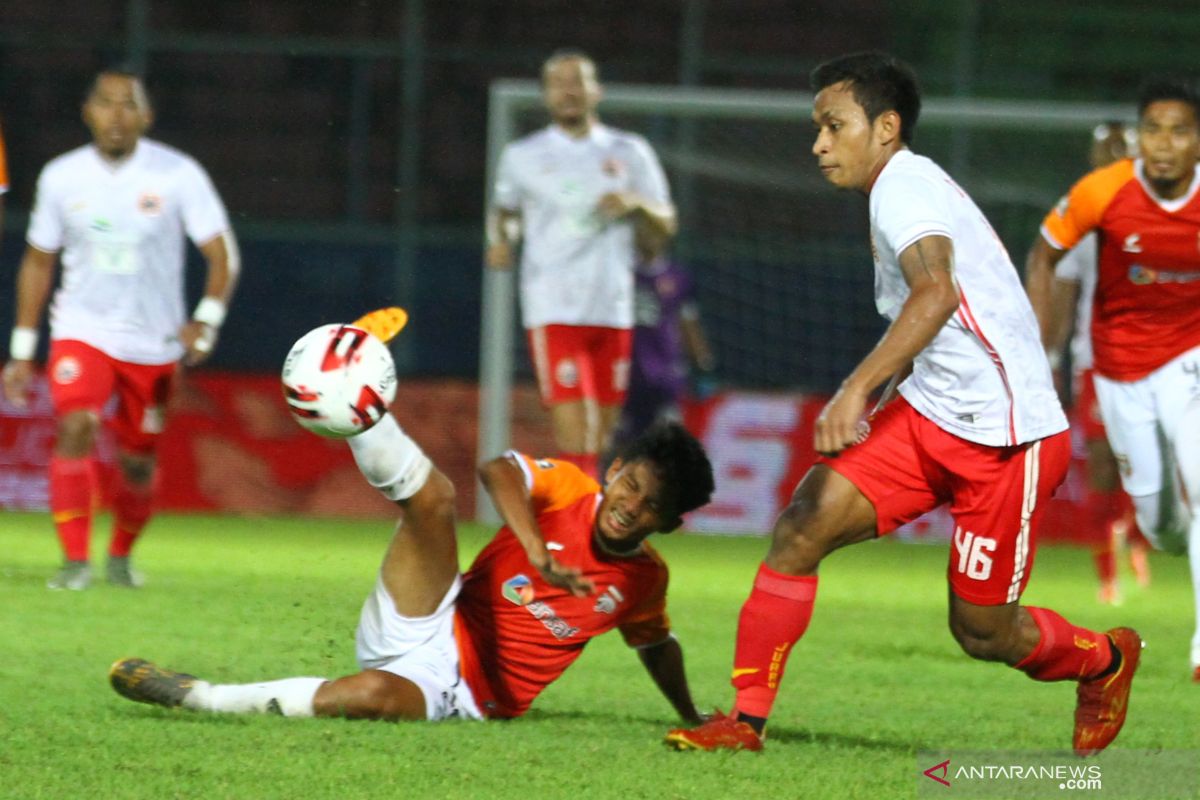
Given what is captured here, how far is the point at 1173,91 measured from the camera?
637 cm

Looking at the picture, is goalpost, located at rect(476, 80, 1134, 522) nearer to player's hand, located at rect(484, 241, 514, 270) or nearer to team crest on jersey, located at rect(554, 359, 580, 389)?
player's hand, located at rect(484, 241, 514, 270)

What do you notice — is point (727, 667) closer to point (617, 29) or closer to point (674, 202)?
point (674, 202)

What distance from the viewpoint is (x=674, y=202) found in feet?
47.3

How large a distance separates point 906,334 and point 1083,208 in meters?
2.47

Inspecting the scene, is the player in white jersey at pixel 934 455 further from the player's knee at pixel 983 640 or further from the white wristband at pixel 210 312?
the white wristband at pixel 210 312

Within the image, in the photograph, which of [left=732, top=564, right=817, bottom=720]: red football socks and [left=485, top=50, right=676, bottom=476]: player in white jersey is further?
[left=485, top=50, right=676, bottom=476]: player in white jersey

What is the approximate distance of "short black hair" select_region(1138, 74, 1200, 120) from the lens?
637 centimetres

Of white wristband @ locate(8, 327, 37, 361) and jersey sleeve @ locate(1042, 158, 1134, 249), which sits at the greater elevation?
jersey sleeve @ locate(1042, 158, 1134, 249)

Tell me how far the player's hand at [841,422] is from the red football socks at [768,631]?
0.63 metres

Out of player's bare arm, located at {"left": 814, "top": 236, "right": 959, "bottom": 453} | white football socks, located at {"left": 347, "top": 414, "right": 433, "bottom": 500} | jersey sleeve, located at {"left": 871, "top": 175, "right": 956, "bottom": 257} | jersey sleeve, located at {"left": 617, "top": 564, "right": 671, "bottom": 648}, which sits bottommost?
jersey sleeve, located at {"left": 617, "top": 564, "right": 671, "bottom": 648}

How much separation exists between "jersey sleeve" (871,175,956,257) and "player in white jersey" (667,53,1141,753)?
0.37ft

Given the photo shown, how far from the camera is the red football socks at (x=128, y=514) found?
830 cm

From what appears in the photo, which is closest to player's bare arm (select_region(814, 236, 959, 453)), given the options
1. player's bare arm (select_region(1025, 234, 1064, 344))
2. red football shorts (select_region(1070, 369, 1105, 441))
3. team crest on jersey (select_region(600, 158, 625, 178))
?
player's bare arm (select_region(1025, 234, 1064, 344))

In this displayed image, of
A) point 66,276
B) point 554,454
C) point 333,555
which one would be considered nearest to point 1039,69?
point 554,454
